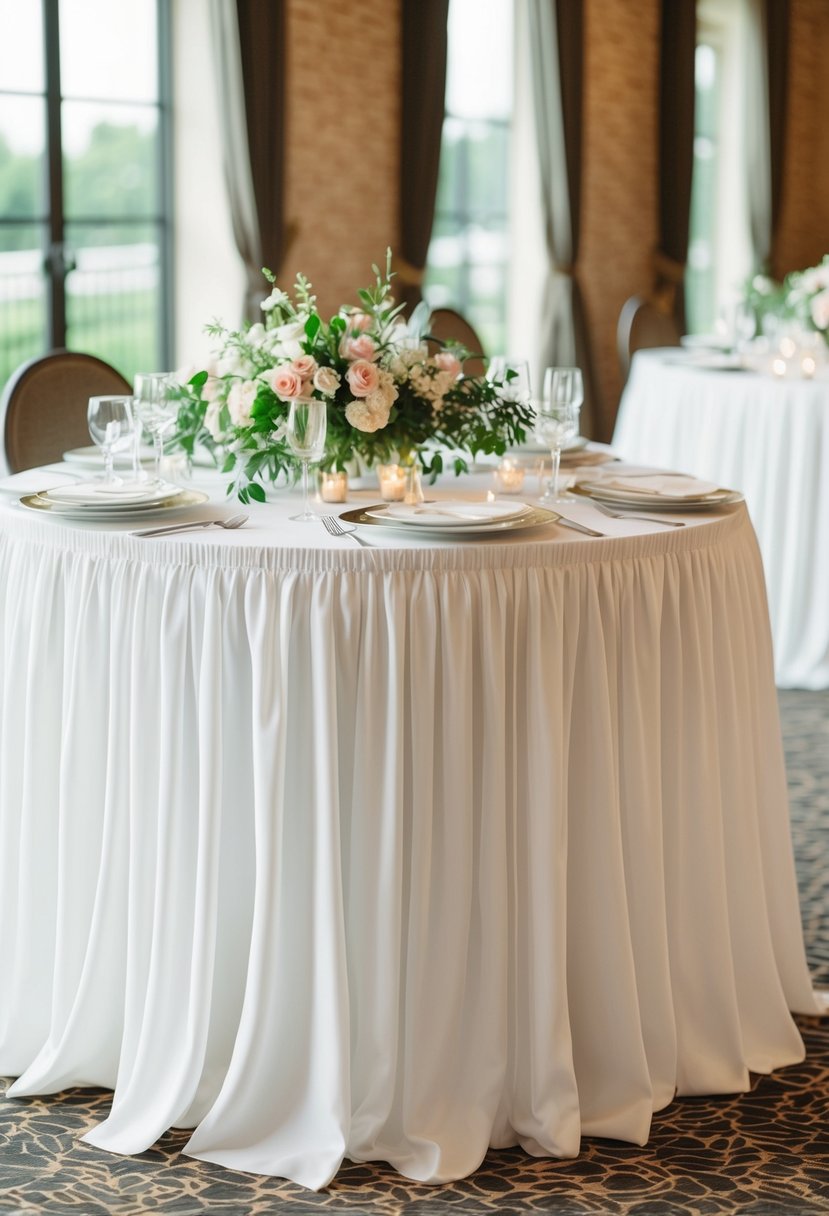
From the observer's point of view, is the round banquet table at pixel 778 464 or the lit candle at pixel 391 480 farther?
the round banquet table at pixel 778 464

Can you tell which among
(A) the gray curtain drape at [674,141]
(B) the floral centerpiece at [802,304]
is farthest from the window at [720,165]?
(B) the floral centerpiece at [802,304]

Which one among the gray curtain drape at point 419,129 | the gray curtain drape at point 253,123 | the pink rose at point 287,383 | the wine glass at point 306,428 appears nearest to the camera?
the wine glass at point 306,428

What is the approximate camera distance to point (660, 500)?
2.75 m

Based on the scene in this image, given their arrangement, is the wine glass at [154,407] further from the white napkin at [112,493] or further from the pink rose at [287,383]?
the pink rose at [287,383]

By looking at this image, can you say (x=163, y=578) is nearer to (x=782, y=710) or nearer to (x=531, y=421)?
(x=531, y=421)

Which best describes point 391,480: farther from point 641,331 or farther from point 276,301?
point 641,331

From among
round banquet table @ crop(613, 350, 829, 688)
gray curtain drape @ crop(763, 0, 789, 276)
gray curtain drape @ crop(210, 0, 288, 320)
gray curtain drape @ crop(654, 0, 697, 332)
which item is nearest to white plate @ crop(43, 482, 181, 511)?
Answer: round banquet table @ crop(613, 350, 829, 688)

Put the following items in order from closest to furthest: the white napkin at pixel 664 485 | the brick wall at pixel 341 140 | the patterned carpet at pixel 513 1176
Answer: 1. the patterned carpet at pixel 513 1176
2. the white napkin at pixel 664 485
3. the brick wall at pixel 341 140

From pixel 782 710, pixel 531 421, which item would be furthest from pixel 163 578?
pixel 782 710

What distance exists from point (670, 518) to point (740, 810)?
54 centimetres

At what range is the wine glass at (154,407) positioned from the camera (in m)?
2.84

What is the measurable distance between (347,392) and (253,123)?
380 centimetres

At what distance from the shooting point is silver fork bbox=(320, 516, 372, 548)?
7.86ft

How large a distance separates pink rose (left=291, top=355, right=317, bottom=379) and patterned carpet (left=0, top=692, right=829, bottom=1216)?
4.30 feet
